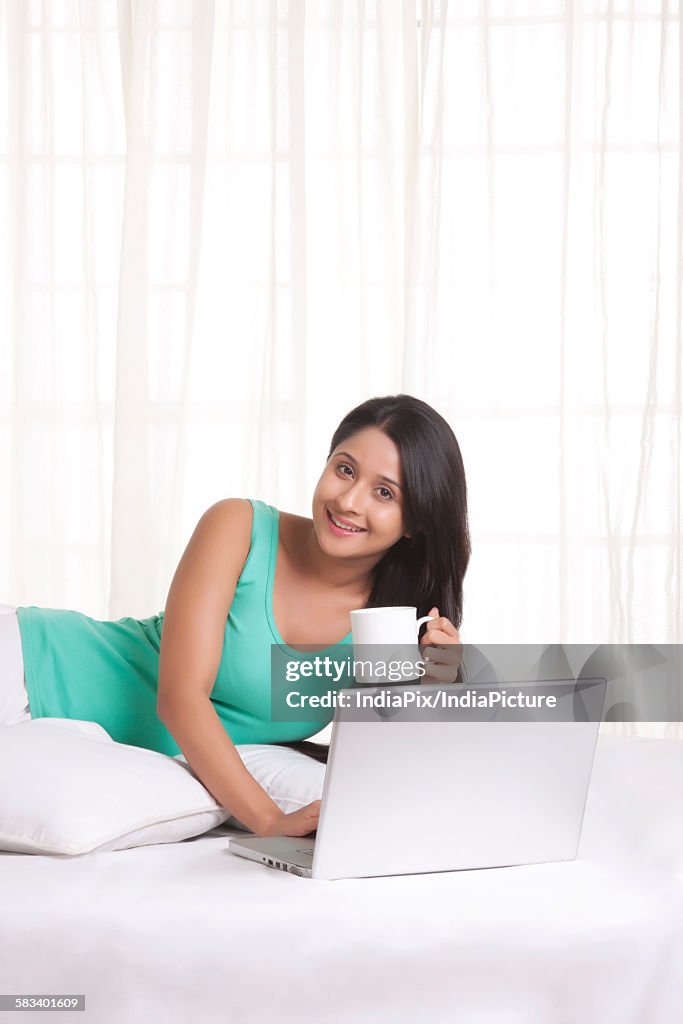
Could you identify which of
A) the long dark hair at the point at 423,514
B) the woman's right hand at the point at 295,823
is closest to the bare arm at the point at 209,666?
the woman's right hand at the point at 295,823

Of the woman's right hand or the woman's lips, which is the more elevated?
the woman's lips

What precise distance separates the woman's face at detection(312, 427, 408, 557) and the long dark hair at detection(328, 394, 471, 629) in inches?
0.7

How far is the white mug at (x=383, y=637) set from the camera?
1.37m

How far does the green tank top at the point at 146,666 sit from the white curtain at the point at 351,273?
1.18m

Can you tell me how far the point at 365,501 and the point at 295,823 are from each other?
1.83 ft

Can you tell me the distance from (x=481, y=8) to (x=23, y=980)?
9.29 feet

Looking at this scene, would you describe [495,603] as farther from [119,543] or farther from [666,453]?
[119,543]

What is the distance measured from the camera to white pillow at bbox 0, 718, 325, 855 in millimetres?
1242

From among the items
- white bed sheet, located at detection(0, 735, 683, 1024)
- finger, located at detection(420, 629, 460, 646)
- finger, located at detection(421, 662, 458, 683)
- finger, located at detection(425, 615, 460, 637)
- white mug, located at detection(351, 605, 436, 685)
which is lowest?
white bed sheet, located at detection(0, 735, 683, 1024)

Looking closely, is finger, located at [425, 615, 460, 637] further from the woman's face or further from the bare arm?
the bare arm

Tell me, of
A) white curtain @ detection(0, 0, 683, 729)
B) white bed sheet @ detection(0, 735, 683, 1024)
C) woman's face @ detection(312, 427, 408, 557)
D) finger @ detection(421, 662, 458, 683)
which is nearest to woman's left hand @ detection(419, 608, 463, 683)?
finger @ detection(421, 662, 458, 683)

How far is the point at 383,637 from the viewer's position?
137 centimetres

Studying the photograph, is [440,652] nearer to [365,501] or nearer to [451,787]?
[365,501]
